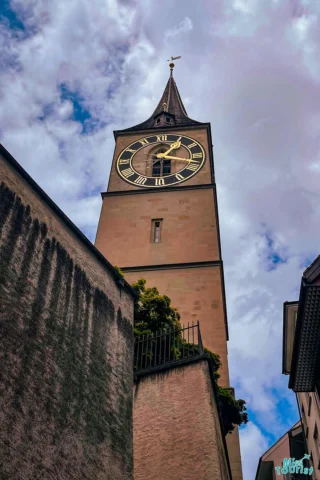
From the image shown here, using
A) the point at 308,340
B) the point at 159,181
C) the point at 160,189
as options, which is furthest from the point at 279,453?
the point at 308,340

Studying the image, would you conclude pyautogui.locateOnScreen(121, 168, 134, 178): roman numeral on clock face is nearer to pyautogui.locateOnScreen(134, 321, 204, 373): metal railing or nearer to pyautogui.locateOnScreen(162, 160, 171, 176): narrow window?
pyautogui.locateOnScreen(162, 160, 171, 176): narrow window

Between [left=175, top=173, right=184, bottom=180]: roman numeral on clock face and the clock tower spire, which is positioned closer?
[left=175, top=173, right=184, bottom=180]: roman numeral on clock face

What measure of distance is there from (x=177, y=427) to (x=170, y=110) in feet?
96.0

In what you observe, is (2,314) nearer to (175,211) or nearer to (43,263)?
(43,263)

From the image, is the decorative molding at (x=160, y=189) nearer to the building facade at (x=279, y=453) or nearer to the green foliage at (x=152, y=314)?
the building facade at (x=279, y=453)

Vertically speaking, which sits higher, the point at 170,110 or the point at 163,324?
the point at 170,110

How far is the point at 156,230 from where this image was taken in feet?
74.8

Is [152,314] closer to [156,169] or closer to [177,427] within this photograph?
[177,427]

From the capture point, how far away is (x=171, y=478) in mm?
8859

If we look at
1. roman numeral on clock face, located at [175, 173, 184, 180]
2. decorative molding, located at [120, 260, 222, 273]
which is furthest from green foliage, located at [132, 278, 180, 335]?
roman numeral on clock face, located at [175, 173, 184, 180]

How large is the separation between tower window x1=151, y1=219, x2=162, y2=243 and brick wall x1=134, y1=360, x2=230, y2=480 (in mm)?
12247

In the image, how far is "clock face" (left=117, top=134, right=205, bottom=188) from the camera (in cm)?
2555

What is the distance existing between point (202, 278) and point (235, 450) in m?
6.45

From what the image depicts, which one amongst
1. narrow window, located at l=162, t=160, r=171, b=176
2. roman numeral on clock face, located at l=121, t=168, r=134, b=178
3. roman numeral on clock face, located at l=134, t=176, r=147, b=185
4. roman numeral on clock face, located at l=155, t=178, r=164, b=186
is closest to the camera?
roman numeral on clock face, located at l=155, t=178, r=164, b=186
